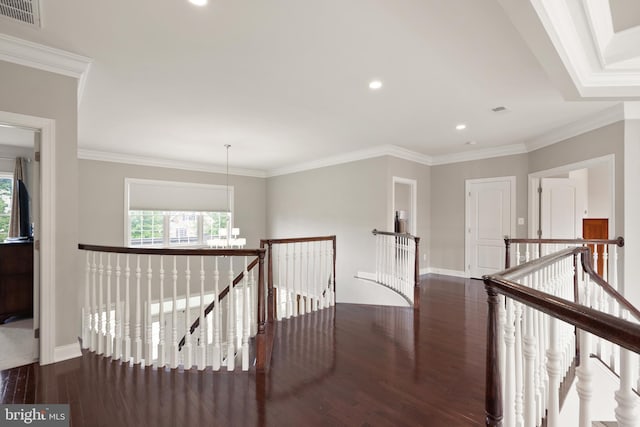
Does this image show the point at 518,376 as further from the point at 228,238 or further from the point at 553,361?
the point at 228,238

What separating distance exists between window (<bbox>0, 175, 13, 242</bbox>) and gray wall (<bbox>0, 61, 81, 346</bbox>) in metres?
3.30

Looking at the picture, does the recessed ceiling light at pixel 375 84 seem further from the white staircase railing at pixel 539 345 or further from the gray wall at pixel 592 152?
the gray wall at pixel 592 152

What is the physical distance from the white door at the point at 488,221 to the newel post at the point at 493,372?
196 inches

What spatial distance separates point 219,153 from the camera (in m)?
6.11

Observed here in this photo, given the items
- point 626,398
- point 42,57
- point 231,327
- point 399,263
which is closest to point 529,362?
point 626,398

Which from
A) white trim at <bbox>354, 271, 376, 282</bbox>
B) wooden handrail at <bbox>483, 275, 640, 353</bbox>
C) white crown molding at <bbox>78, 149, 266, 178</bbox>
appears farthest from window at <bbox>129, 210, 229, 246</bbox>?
wooden handrail at <bbox>483, 275, 640, 353</bbox>

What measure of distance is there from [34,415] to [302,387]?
176cm

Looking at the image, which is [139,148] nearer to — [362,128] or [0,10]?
[0,10]

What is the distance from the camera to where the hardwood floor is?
1.88 m

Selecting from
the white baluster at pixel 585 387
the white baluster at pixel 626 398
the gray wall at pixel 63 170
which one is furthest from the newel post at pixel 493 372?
the gray wall at pixel 63 170

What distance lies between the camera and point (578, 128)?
429 cm

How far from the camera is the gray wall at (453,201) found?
18.5 ft

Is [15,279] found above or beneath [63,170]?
beneath

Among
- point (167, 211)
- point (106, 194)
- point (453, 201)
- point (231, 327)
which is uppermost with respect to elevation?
point (106, 194)
